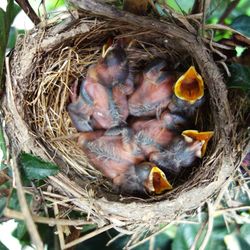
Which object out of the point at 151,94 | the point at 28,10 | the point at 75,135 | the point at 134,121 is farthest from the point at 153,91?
the point at 28,10

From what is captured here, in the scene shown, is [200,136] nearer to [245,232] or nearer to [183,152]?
[183,152]

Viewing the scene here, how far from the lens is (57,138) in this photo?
3.96ft

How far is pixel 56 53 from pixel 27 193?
35 cm

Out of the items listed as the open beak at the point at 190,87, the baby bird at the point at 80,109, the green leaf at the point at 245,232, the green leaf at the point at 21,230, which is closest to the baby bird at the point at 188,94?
the open beak at the point at 190,87

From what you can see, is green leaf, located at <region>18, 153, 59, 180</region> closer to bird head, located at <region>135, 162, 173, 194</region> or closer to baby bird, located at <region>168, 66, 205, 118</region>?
bird head, located at <region>135, 162, 173, 194</region>

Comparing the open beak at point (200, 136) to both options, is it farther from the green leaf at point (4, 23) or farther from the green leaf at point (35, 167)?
the green leaf at point (4, 23)

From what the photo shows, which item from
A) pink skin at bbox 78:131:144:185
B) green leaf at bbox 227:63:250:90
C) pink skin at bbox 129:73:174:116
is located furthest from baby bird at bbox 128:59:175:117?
green leaf at bbox 227:63:250:90

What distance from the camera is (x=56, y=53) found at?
1.14 meters

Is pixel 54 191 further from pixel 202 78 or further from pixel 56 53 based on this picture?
pixel 202 78

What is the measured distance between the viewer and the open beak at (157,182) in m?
1.13

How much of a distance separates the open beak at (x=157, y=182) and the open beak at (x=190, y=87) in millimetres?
192

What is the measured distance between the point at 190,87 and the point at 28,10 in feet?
1.40

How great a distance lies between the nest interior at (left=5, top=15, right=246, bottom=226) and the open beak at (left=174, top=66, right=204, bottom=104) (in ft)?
0.11

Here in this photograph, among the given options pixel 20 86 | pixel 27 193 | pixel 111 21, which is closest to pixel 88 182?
pixel 27 193
